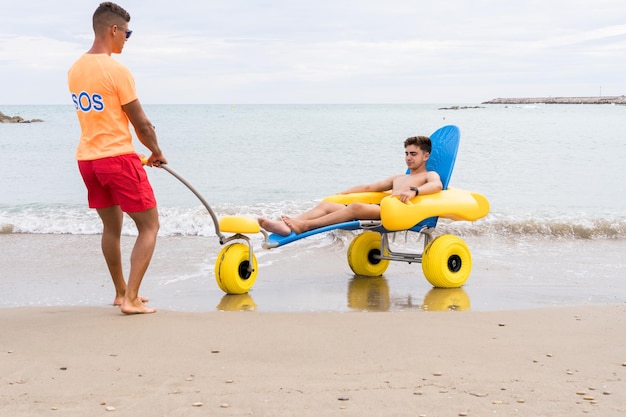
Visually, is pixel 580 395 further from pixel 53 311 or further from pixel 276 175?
pixel 276 175

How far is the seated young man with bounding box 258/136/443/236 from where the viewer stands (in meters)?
6.17

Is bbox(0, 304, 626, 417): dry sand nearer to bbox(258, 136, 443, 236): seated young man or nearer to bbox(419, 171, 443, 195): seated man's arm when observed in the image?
bbox(258, 136, 443, 236): seated young man

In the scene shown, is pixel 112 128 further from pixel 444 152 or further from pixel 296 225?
pixel 444 152

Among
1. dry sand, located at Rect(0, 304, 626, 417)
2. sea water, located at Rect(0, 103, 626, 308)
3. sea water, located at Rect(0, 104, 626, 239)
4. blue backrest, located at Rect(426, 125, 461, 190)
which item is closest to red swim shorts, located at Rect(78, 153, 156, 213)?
dry sand, located at Rect(0, 304, 626, 417)

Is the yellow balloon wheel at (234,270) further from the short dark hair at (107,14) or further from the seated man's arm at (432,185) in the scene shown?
the short dark hair at (107,14)

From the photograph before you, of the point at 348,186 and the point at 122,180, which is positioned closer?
the point at 122,180

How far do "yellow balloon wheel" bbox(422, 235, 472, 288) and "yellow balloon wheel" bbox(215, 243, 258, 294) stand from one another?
4.84 ft

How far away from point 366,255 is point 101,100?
314 centimetres

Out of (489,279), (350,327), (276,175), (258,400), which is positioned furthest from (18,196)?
(258,400)

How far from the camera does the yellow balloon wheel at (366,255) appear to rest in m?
7.02

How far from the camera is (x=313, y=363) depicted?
3.81 meters

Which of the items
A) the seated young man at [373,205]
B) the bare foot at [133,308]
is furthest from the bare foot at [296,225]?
the bare foot at [133,308]

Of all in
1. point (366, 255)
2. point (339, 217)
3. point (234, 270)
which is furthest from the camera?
point (366, 255)

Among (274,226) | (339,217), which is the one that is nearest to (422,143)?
(339,217)
